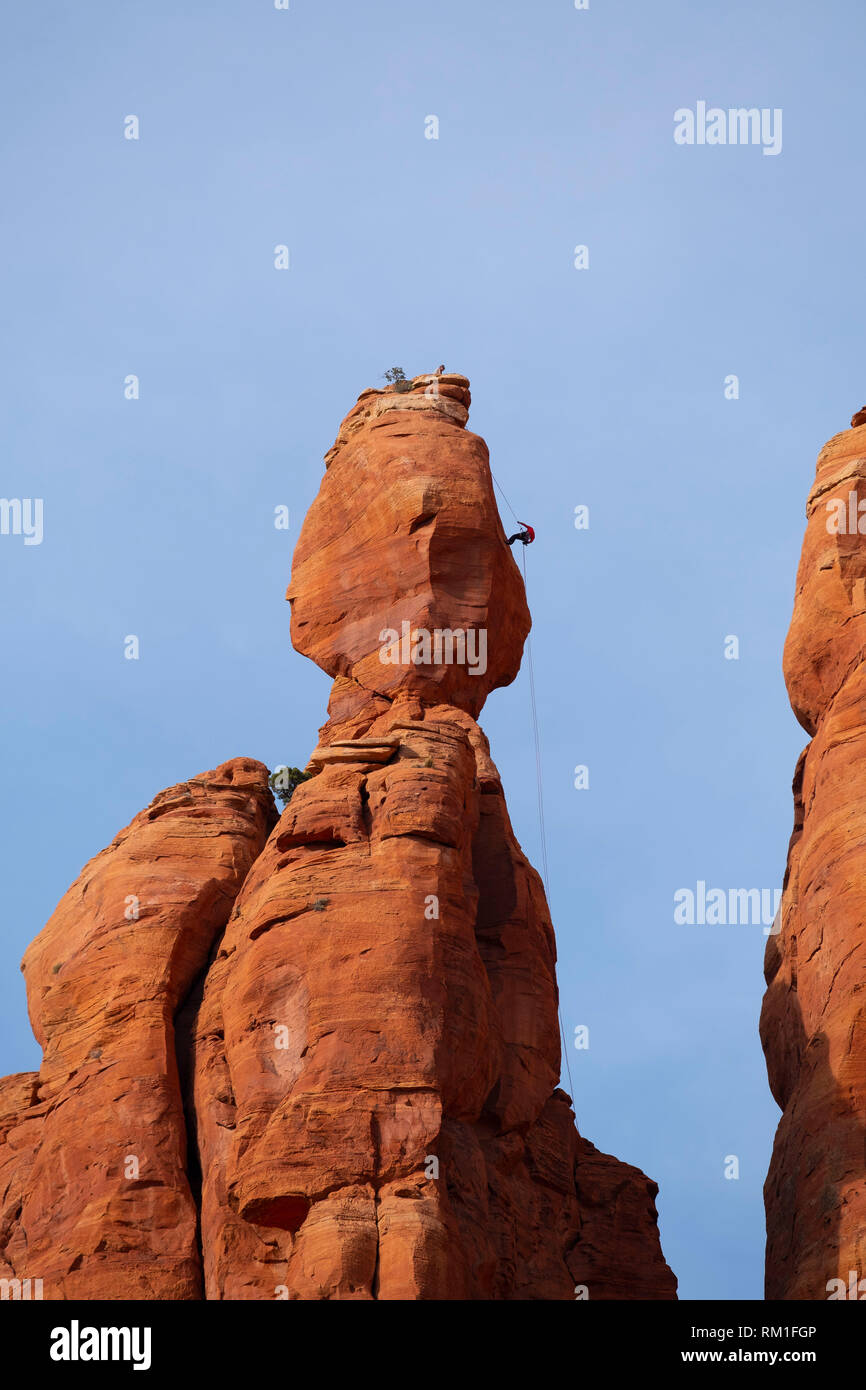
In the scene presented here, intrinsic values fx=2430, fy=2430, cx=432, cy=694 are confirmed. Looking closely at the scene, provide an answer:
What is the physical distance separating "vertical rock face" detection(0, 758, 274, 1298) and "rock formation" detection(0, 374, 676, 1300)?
0.05 meters

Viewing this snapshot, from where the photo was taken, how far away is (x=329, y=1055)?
137 ft

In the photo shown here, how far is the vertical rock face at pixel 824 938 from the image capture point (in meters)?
46.0

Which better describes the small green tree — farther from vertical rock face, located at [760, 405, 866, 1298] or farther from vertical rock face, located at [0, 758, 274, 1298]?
vertical rock face, located at [760, 405, 866, 1298]

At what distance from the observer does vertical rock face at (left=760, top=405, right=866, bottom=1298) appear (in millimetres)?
46031

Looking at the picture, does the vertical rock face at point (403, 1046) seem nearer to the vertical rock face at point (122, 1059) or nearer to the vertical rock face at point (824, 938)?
the vertical rock face at point (122, 1059)

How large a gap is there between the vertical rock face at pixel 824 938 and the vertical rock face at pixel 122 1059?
11673 millimetres

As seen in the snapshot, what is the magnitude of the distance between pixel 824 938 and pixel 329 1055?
12990 millimetres

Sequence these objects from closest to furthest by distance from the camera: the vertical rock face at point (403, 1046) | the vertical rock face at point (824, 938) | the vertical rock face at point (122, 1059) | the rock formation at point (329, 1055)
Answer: the vertical rock face at point (403, 1046)
the rock formation at point (329, 1055)
the vertical rock face at point (122, 1059)
the vertical rock face at point (824, 938)

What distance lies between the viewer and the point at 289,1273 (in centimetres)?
4025

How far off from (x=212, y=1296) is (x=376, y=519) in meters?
20.6

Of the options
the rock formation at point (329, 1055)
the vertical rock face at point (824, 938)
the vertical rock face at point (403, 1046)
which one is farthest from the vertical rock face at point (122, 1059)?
the vertical rock face at point (824, 938)
